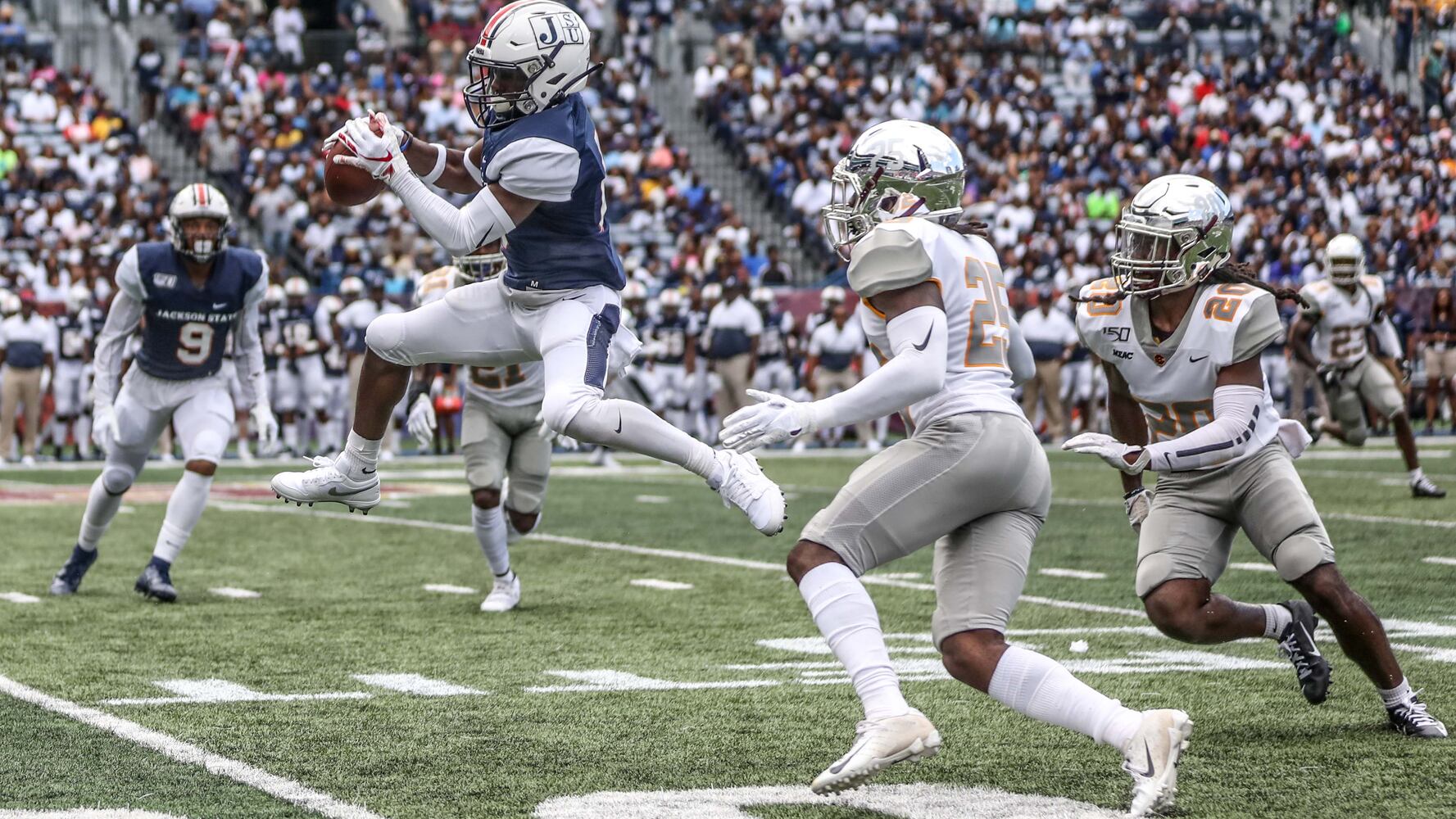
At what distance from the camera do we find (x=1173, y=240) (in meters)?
5.38

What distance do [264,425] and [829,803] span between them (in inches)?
188

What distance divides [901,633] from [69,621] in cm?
330

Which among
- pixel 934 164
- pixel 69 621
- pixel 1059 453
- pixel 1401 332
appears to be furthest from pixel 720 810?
pixel 1401 332

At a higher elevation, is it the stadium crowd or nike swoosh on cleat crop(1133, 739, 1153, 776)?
nike swoosh on cleat crop(1133, 739, 1153, 776)

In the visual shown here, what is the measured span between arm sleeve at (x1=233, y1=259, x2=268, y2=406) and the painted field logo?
16.0ft

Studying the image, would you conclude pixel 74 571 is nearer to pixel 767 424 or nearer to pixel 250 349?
pixel 250 349

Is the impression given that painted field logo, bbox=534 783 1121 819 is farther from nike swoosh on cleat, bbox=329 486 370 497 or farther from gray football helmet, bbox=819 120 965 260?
nike swoosh on cleat, bbox=329 486 370 497

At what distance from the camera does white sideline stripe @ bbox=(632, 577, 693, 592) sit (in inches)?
349

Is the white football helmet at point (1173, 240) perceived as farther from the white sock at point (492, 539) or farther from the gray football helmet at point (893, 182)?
the white sock at point (492, 539)

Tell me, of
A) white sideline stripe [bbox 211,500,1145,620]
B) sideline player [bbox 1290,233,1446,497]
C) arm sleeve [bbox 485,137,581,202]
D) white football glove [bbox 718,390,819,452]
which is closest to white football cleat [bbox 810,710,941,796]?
white football glove [bbox 718,390,819,452]

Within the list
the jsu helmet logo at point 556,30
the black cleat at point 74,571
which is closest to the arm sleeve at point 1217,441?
the jsu helmet logo at point 556,30

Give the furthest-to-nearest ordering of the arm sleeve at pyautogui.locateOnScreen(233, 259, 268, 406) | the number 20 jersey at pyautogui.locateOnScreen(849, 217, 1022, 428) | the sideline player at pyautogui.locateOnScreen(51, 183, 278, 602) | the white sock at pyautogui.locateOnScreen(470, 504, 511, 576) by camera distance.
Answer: the arm sleeve at pyautogui.locateOnScreen(233, 259, 268, 406), the sideline player at pyautogui.locateOnScreen(51, 183, 278, 602), the white sock at pyautogui.locateOnScreen(470, 504, 511, 576), the number 20 jersey at pyautogui.locateOnScreen(849, 217, 1022, 428)

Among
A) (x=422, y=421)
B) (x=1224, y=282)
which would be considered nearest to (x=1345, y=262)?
(x=422, y=421)

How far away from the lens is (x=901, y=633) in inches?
287
